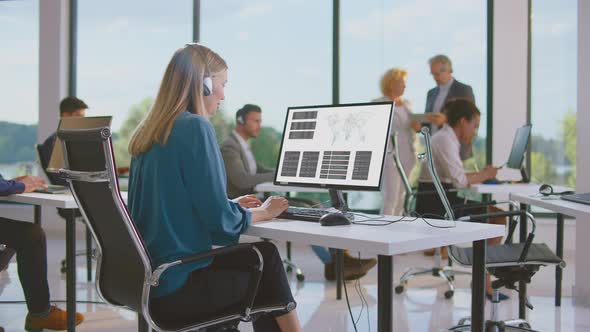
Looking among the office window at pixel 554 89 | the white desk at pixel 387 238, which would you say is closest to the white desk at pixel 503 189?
the white desk at pixel 387 238

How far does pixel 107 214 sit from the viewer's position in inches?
76.6

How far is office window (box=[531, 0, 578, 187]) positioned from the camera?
6004mm

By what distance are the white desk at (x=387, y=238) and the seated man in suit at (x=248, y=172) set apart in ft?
6.96

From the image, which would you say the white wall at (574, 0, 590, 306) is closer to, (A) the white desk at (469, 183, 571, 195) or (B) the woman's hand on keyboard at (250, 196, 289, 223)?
(A) the white desk at (469, 183, 571, 195)

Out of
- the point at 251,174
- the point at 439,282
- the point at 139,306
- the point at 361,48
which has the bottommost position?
the point at 439,282

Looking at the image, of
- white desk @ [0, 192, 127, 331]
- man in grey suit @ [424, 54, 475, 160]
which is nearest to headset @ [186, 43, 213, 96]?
white desk @ [0, 192, 127, 331]

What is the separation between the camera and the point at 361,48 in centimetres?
641

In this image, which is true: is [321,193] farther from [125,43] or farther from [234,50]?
[125,43]

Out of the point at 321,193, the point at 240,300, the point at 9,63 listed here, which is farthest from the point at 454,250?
the point at 9,63

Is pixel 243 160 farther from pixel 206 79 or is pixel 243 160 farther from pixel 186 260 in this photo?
pixel 186 260

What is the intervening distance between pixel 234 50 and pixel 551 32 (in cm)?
302

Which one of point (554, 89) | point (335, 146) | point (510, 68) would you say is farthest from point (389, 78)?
point (335, 146)

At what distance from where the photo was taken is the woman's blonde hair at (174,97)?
2.02 m

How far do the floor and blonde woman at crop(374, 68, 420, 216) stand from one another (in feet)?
2.85
